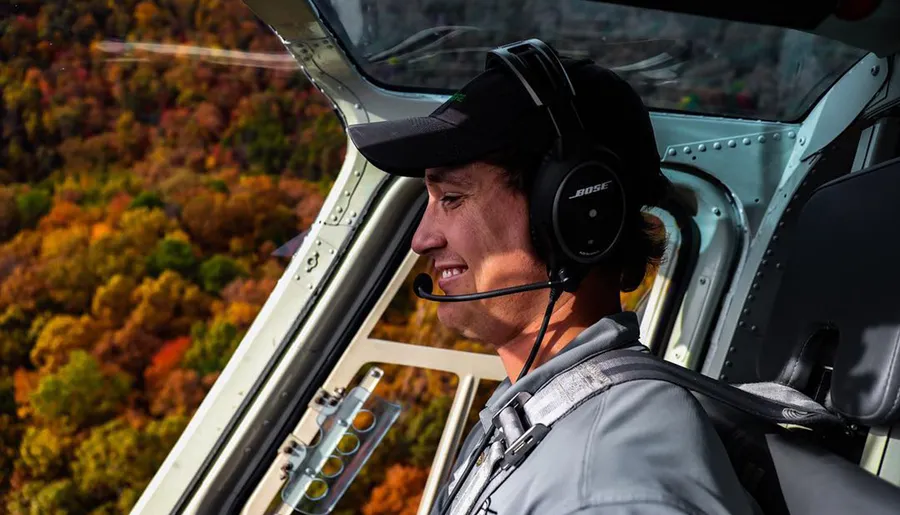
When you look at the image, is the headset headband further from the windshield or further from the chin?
the windshield

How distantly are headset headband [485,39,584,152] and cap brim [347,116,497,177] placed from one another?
3.8 inches

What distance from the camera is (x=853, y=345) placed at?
1199 millimetres

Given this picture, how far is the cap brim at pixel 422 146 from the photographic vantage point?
1.14 metres

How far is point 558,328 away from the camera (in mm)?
1181

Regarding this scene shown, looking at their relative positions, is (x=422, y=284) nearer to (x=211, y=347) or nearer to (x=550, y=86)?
(x=550, y=86)

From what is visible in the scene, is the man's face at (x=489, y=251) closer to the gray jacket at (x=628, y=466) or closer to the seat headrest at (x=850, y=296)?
the gray jacket at (x=628, y=466)

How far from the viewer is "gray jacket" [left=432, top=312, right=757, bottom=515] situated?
0.79 metres

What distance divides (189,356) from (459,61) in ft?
4.02

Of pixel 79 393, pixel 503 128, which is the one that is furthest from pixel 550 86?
pixel 79 393

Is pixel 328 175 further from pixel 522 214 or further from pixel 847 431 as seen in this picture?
pixel 847 431

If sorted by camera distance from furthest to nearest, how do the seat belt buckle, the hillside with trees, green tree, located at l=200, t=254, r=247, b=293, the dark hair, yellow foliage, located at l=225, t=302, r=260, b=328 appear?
1. green tree, located at l=200, t=254, r=247, b=293
2. yellow foliage, located at l=225, t=302, r=260, b=328
3. the hillside with trees
4. the dark hair
5. the seat belt buckle

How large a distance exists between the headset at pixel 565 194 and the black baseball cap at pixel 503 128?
2 centimetres

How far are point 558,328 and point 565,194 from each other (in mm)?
207

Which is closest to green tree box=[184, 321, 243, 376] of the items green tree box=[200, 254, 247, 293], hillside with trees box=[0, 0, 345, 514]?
hillside with trees box=[0, 0, 345, 514]
